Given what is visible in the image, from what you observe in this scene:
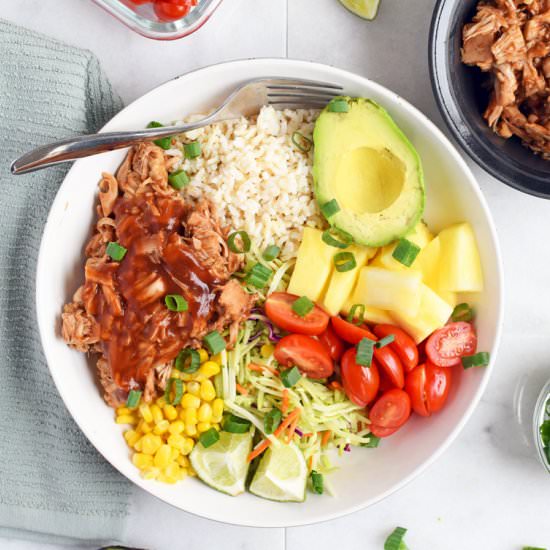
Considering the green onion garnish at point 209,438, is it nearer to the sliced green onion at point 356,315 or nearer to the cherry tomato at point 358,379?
the cherry tomato at point 358,379

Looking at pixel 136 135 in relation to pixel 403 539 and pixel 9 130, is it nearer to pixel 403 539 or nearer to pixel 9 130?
pixel 9 130

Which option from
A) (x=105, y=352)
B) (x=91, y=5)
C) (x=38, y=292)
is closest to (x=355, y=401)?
(x=105, y=352)

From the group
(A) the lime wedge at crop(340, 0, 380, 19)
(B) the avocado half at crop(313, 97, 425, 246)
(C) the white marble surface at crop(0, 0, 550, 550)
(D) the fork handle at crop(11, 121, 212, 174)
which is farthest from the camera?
(C) the white marble surface at crop(0, 0, 550, 550)

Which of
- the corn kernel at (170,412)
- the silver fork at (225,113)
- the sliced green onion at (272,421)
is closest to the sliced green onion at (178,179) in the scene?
the silver fork at (225,113)

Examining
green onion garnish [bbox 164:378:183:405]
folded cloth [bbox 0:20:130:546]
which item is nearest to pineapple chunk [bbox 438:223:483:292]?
green onion garnish [bbox 164:378:183:405]

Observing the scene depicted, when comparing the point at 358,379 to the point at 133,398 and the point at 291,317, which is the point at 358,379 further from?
the point at 133,398

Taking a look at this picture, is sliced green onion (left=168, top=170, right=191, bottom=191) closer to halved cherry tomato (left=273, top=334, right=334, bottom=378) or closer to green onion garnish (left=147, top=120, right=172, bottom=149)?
green onion garnish (left=147, top=120, right=172, bottom=149)

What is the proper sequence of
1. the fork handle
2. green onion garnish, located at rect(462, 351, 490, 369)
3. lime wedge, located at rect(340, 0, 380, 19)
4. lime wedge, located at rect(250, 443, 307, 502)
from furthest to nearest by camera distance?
lime wedge, located at rect(340, 0, 380, 19) < lime wedge, located at rect(250, 443, 307, 502) < green onion garnish, located at rect(462, 351, 490, 369) < the fork handle
